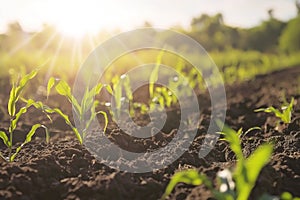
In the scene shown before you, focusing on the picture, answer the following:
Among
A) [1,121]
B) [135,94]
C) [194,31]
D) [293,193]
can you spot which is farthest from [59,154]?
[194,31]

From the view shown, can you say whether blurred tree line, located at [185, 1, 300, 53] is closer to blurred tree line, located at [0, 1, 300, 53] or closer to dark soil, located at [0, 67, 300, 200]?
blurred tree line, located at [0, 1, 300, 53]

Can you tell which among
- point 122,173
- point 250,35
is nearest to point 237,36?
point 250,35

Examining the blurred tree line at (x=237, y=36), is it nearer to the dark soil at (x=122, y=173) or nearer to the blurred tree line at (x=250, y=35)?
the blurred tree line at (x=250, y=35)

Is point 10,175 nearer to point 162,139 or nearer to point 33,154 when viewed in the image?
point 33,154

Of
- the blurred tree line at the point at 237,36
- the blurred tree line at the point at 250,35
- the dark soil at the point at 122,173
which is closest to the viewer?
the dark soil at the point at 122,173

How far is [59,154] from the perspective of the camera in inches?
93.0

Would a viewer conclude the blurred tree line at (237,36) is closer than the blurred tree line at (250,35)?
Yes

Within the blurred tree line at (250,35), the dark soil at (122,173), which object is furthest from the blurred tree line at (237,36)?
the dark soil at (122,173)

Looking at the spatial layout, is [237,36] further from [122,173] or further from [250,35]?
[122,173]

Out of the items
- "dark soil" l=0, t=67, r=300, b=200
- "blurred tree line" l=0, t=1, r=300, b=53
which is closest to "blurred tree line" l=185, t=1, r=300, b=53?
"blurred tree line" l=0, t=1, r=300, b=53

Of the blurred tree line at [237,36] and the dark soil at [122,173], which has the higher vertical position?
the blurred tree line at [237,36]

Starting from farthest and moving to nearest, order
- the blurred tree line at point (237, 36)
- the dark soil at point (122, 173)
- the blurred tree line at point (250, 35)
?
the blurred tree line at point (250, 35) < the blurred tree line at point (237, 36) < the dark soil at point (122, 173)

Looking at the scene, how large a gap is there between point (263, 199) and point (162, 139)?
1.50 m

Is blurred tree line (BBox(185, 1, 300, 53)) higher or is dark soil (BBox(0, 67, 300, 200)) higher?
blurred tree line (BBox(185, 1, 300, 53))
